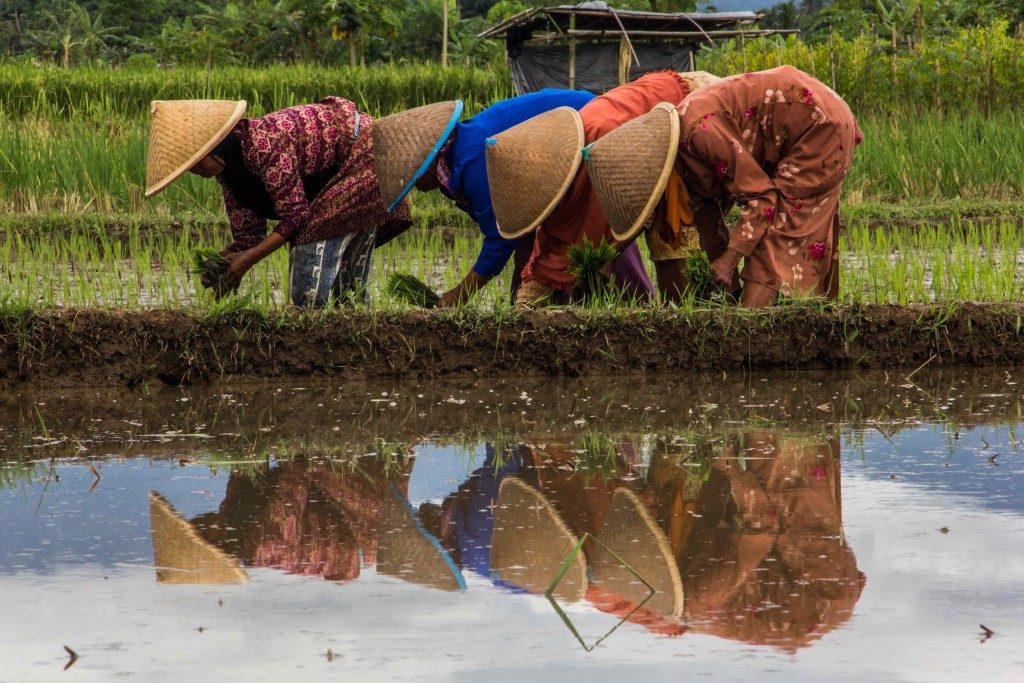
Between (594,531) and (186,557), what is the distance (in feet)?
2.65

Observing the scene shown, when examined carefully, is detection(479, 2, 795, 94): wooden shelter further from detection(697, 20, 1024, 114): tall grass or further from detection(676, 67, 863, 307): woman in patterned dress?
detection(676, 67, 863, 307): woman in patterned dress

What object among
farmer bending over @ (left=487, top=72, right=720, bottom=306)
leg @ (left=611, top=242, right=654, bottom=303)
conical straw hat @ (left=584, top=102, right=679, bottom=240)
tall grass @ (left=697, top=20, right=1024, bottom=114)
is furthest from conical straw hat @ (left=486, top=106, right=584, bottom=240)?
tall grass @ (left=697, top=20, right=1024, bottom=114)

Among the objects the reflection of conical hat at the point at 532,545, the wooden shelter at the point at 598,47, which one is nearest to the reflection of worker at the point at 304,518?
the reflection of conical hat at the point at 532,545

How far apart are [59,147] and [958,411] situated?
242 inches

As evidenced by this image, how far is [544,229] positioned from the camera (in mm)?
4770

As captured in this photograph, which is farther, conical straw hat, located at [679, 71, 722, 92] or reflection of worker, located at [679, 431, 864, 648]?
conical straw hat, located at [679, 71, 722, 92]

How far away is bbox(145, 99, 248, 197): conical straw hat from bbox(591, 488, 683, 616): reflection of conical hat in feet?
6.99

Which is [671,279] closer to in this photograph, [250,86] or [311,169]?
[311,169]

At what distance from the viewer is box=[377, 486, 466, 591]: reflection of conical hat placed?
7.93 ft

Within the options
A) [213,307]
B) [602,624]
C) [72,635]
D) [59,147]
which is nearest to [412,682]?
[602,624]

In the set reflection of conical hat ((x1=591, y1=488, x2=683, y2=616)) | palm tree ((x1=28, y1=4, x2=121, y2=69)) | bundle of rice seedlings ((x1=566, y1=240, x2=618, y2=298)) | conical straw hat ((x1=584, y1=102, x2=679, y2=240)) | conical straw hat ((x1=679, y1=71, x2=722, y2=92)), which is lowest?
palm tree ((x1=28, y1=4, x2=121, y2=69))

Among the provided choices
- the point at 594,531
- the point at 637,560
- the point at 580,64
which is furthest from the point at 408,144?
the point at 580,64

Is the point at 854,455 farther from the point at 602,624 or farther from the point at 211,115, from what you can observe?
the point at 211,115

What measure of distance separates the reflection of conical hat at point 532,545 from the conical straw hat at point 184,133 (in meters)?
1.87
